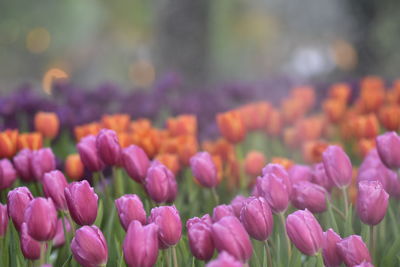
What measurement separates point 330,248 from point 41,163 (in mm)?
1018

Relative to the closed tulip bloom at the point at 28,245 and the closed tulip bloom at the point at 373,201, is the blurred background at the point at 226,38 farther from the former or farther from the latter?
the closed tulip bloom at the point at 28,245

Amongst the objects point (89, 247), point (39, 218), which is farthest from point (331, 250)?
point (39, 218)

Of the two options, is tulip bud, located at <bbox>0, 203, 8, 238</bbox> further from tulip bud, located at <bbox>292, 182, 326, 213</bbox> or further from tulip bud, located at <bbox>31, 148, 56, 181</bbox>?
tulip bud, located at <bbox>292, 182, 326, 213</bbox>

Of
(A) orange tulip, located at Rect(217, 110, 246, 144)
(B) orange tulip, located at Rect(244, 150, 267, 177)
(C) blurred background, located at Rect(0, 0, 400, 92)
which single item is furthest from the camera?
(C) blurred background, located at Rect(0, 0, 400, 92)

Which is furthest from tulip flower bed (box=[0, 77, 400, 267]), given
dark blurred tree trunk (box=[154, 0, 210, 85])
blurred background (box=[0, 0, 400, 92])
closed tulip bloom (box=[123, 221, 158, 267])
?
blurred background (box=[0, 0, 400, 92])

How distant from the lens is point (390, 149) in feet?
6.31

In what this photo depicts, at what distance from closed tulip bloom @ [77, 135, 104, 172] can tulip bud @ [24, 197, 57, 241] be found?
1.97ft

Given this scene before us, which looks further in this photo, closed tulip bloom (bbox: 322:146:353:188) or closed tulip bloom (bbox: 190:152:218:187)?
closed tulip bloom (bbox: 190:152:218:187)

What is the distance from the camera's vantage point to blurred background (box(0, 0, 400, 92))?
1077 centimetres

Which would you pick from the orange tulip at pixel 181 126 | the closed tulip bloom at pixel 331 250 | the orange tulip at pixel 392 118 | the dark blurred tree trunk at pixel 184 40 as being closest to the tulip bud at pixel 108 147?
the closed tulip bloom at pixel 331 250

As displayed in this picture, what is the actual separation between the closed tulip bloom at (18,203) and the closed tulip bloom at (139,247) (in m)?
0.33

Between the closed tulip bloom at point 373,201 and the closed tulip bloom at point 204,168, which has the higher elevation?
the closed tulip bloom at point 204,168

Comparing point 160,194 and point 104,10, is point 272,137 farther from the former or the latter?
point 104,10

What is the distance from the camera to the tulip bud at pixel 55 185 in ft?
5.78
